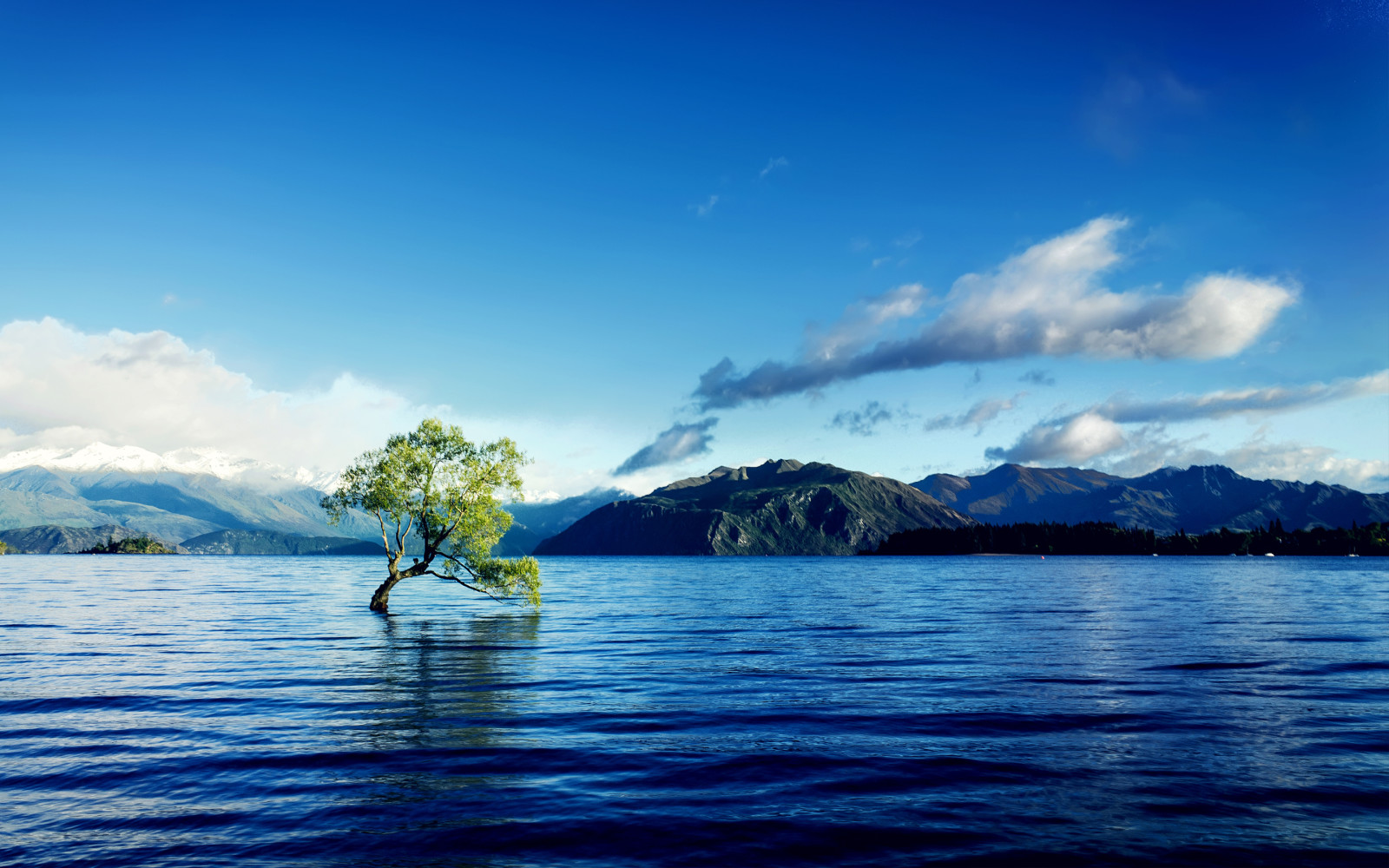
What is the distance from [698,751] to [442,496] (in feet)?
177

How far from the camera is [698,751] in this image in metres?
24.3

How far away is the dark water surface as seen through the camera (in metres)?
16.7

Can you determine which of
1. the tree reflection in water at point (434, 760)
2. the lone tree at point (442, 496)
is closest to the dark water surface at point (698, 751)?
the tree reflection in water at point (434, 760)

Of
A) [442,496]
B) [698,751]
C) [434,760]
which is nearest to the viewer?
[434,760]

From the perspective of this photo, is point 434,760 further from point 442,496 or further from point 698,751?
point 442,496

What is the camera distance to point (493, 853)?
1603 cm

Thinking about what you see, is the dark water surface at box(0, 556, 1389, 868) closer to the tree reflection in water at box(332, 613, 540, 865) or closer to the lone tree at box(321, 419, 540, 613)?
the tree reflection in water at box(332, 613, 540, 865)

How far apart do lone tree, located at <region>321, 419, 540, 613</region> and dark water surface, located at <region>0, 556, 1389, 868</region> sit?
55.1 feet

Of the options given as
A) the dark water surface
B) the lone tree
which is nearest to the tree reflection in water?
the dark water surface

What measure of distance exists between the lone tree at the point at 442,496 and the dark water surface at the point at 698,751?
55.1ft

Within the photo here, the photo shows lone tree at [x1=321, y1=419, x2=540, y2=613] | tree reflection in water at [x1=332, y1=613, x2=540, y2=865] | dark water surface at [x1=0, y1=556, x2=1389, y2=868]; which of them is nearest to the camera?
dark water surface at [x1=0, y1=556, x2=1389, y2=868]

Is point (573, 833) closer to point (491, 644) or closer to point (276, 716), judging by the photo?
point (276, 716)

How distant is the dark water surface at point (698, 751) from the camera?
16.7 m

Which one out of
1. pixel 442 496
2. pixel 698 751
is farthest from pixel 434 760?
pixel 442 496
